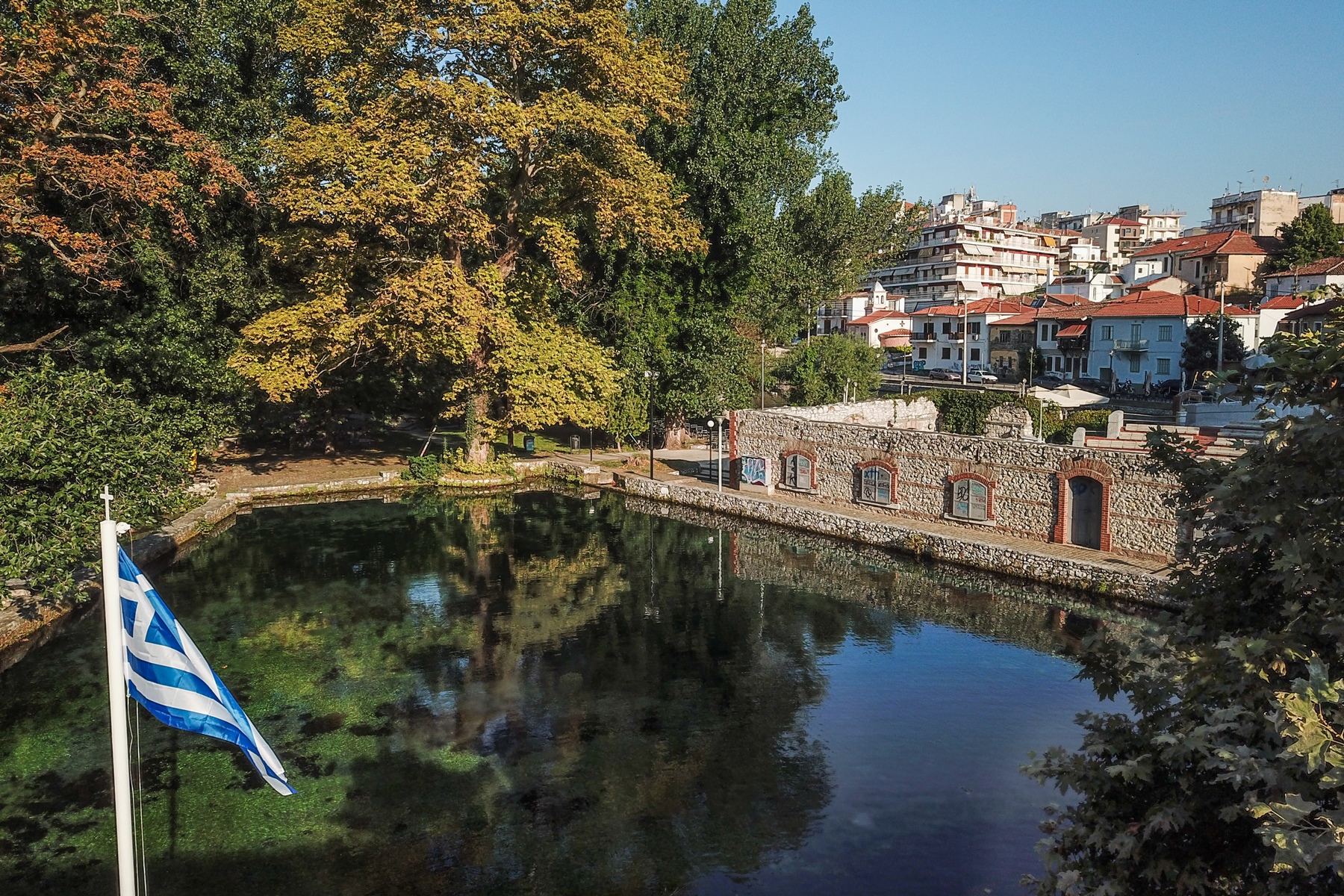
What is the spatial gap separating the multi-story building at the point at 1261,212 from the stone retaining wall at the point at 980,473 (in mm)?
79375

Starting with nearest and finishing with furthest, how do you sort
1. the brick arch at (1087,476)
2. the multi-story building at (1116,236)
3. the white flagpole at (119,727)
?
the white flagpole at (119,727) → the brick arch at (1087,476) → the multi-story building at (1116,236)

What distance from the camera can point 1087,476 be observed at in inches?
1005

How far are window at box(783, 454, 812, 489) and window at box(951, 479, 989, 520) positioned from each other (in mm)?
6422

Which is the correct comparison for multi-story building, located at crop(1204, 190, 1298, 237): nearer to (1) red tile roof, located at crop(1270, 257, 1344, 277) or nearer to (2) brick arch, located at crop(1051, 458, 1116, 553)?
(1) red tile roof, located at crop(1270, 257, 1344, 277)

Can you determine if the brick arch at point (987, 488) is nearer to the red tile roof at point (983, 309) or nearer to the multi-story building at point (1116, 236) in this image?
the red tile roof at point (983, 309)

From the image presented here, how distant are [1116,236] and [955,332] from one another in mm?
60806

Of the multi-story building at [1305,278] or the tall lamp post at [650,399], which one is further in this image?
the multi-story building at [1305,278]

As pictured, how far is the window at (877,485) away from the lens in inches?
1236

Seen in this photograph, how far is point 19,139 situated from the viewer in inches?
1085

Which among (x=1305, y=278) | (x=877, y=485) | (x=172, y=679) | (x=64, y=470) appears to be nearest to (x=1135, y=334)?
(x=1305, y=278)

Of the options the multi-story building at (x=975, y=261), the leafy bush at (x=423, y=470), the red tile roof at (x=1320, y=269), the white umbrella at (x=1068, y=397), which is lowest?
the leafy bush at (x=423, y=470)

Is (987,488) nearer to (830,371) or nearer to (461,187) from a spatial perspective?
(461,187)

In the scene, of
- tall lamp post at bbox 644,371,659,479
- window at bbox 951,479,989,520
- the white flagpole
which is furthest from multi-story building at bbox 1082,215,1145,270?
the white flagpole

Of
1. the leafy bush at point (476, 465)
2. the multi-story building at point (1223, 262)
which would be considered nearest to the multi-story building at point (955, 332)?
the multi-story building at point (1223, 262)
